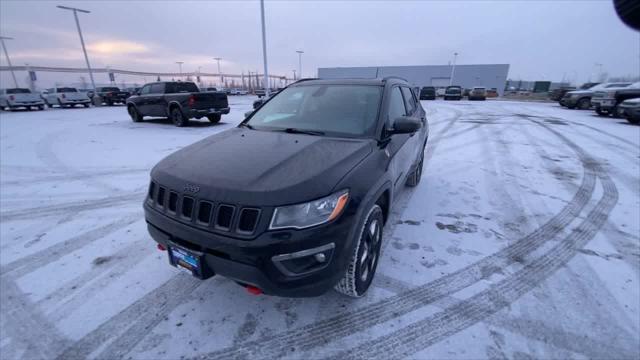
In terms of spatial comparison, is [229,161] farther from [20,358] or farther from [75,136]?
[75,136]

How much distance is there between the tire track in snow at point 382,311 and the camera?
1.95 metres

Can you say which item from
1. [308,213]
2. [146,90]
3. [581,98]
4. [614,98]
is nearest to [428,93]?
[581,98]

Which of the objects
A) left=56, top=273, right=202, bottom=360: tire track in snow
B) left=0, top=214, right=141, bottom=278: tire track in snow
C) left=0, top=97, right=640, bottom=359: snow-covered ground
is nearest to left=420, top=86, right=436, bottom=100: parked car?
left=0, top=97, right=640, bottom=359: snow-covered ground

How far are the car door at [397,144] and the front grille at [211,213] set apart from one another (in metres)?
1.43

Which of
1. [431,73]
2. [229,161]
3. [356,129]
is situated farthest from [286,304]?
[431,73]

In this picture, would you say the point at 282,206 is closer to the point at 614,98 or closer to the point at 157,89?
the point at 157,89

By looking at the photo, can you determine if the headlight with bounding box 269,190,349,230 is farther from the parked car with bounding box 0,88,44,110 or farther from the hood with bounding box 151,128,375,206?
the parked car with bounding box 0,88,44,110

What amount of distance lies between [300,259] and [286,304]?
771 millimetres

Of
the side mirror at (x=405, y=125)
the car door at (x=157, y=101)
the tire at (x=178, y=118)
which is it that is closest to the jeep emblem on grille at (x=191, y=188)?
the side mirror at (x=405, y=125)

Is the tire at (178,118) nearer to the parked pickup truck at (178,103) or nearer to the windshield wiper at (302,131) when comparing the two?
the parked pickup truck at (178,103)

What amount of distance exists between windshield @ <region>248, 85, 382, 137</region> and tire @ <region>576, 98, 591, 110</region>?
2299cm

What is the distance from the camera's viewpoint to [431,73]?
6688 cm

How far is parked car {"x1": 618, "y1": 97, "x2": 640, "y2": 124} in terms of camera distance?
11258 millimetres

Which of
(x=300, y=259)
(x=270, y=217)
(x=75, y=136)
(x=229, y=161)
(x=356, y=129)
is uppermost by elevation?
(x=356, y=129)
